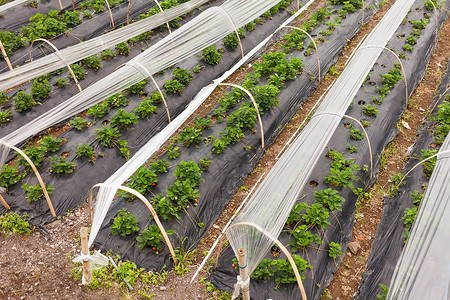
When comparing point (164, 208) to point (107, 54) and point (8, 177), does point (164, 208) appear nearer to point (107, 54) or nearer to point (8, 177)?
point (8, 177)

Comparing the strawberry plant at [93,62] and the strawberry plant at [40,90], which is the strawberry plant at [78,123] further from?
the strawberry plant at [93,62]

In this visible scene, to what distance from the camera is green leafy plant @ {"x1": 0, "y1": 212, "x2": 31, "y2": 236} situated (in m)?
5.98

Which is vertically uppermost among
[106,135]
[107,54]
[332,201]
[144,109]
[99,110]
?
[107,54]

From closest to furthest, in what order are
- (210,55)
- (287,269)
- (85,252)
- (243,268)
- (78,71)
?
1. (243,268)
2. (85,252)
3. (287,269)
4. (78,71)
5. (210,55)

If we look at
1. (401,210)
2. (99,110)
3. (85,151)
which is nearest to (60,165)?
(85,151)

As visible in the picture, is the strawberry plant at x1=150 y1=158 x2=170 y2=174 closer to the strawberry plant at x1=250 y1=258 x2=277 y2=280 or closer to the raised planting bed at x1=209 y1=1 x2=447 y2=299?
the raised planting bed at x1=209 y1=1 x2=447 y2=299

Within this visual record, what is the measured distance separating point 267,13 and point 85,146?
277 inches

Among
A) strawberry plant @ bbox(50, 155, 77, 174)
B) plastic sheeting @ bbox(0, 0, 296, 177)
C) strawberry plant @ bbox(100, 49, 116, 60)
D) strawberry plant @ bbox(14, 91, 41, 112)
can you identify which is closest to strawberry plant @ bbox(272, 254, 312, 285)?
strawberry plant @ bbox(50, 155, 77, 174)

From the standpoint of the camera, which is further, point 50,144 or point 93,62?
point 93,62

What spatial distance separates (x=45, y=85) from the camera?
8.26m

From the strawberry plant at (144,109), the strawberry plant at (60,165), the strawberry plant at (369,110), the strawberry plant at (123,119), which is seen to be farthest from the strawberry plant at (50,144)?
the strawberry plant at (369,110)

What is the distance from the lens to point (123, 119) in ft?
23.6

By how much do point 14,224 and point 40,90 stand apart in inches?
134

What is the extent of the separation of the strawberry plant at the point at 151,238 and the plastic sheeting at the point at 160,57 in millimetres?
2702
